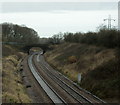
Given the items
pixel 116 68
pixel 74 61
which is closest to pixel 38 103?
pixel 116 68

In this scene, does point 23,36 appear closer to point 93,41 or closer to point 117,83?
point 93,41

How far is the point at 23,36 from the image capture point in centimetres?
14762

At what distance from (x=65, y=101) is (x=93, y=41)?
2935 cm

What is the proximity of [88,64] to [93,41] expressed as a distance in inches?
542

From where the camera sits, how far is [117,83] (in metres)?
25.4

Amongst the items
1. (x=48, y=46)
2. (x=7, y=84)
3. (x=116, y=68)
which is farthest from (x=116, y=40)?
(x=48, y=46)

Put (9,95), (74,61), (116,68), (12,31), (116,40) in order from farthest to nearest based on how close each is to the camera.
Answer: (12,31), (74,61), (116,40), (116,68), (9,95)

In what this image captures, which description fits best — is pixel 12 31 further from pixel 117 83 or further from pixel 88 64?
pixel 117 83

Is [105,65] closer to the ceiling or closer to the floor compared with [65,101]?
closer to the ceiling

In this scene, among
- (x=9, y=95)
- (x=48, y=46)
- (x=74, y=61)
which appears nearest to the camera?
(x=9, y=95)

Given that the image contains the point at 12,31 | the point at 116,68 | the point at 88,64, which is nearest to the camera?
the point at 116,68

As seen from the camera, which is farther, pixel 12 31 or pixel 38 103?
pixel 12 31

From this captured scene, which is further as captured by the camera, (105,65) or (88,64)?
(88,64)

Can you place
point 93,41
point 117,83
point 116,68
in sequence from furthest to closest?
1. point 93,41
2. point 116,68
3. point 117,83
